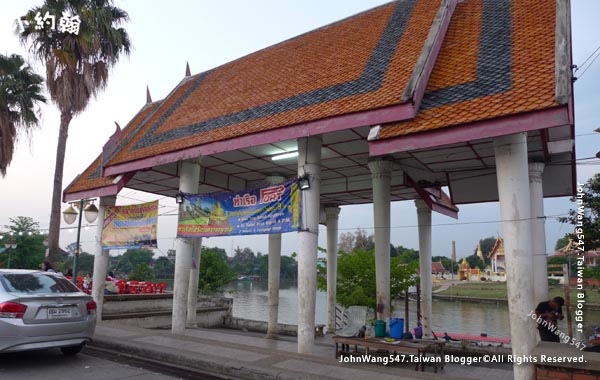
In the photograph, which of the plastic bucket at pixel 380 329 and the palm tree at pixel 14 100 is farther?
the palm tree at pixel 14 100

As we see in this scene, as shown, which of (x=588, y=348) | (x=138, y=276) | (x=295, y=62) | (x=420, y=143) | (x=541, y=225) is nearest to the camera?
(x=588, y=348)

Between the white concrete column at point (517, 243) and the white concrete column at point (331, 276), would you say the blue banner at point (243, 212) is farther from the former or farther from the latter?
the white concrete column at point (331, 276)

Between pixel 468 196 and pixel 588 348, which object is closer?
pixel 588 348

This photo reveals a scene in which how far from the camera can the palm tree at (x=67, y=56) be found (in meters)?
16.6

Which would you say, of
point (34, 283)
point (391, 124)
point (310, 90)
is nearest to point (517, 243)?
point (391, 124)

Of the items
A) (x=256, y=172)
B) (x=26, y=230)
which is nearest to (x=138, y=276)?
(x=26, y=230)

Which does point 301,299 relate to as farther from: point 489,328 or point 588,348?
point 489,328

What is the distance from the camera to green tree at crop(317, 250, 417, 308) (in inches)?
819

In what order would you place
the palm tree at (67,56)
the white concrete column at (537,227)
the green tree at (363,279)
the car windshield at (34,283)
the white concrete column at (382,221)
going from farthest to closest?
the green tree at (363,279) → the palm tree at (67,56) → the white concrete column at (382,221) → the white concrete column at (537,227) → the car windshield at (34,283)

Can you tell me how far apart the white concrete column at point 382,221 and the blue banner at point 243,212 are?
3.16 metres

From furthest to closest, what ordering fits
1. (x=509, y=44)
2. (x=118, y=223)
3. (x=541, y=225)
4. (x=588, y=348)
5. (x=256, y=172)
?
(x=256, y=172)
(x=118, y=223)
(x=541, y=225)
(x=509, y=44)
(x=588, y=348)

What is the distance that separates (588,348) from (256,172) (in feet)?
33.8

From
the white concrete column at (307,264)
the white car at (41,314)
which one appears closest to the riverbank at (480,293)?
the white concrete column at (307,264)

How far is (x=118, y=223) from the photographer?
1316cm
